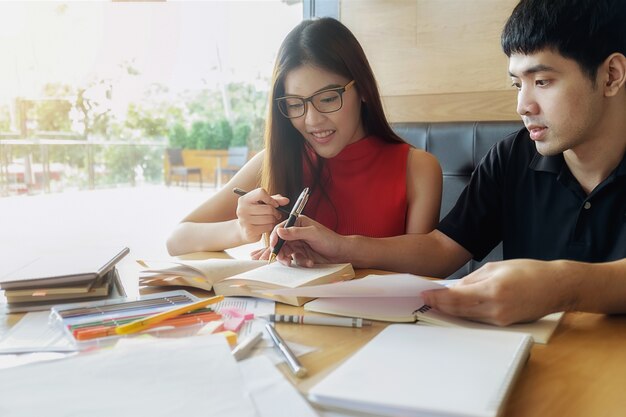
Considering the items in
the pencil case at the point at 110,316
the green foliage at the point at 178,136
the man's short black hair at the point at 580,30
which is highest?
the man's short black hair at the point at 580,30

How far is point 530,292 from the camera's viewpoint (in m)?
0.69

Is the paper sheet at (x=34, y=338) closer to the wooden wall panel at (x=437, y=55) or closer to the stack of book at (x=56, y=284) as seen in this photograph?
the stack of book at (x=56, y=284)

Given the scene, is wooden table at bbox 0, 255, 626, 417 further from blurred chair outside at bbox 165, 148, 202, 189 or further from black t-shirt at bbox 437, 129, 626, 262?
blurred chair outside at bbox 165, 148, 202, 189

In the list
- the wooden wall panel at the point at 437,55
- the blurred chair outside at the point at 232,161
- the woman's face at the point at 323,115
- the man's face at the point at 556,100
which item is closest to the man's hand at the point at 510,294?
the man's face at the point at 556,100

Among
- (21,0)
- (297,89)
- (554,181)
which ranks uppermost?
(21,0)

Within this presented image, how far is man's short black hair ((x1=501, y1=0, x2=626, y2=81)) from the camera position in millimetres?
1078

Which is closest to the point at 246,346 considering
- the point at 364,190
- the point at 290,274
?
the point at 290,274

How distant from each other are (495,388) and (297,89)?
3.44 feet

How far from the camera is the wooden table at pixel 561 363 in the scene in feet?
1.63

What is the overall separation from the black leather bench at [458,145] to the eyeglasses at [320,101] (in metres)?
0.46

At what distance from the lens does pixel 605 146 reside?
116 cm

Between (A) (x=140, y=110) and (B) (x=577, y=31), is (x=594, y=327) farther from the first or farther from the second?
(A) (x=140, y=110)

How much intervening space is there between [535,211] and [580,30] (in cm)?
43

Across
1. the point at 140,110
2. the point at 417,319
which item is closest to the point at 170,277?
the point at 417,319
